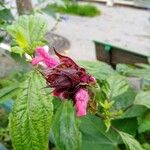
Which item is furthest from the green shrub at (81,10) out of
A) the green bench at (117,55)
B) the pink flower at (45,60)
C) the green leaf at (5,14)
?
the pink flower at (45,60)

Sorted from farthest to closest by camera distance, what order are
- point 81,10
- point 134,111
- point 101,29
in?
1. point 81,10
2. point 101,29
3. point 134,111

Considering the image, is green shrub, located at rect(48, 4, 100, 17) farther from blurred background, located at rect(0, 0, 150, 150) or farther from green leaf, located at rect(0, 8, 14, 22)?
green leaf, located at rect(0, 8, 14, 22)

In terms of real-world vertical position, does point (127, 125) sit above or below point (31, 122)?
below

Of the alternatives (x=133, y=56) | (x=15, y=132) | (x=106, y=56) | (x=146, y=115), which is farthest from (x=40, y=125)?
(x=106, y=56)

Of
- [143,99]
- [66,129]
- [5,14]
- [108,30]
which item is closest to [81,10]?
[108,30]

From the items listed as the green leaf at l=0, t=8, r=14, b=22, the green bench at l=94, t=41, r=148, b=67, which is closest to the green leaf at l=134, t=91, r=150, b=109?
the green leaf at l=0, t=8, r=14, b=22

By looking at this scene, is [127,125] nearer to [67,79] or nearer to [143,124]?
[143,124]

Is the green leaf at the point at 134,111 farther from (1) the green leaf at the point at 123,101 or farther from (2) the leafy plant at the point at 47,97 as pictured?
(2) the leafy plant at the point at 47,97

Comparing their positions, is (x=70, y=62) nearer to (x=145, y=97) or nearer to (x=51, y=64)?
(x=51, y=64)
